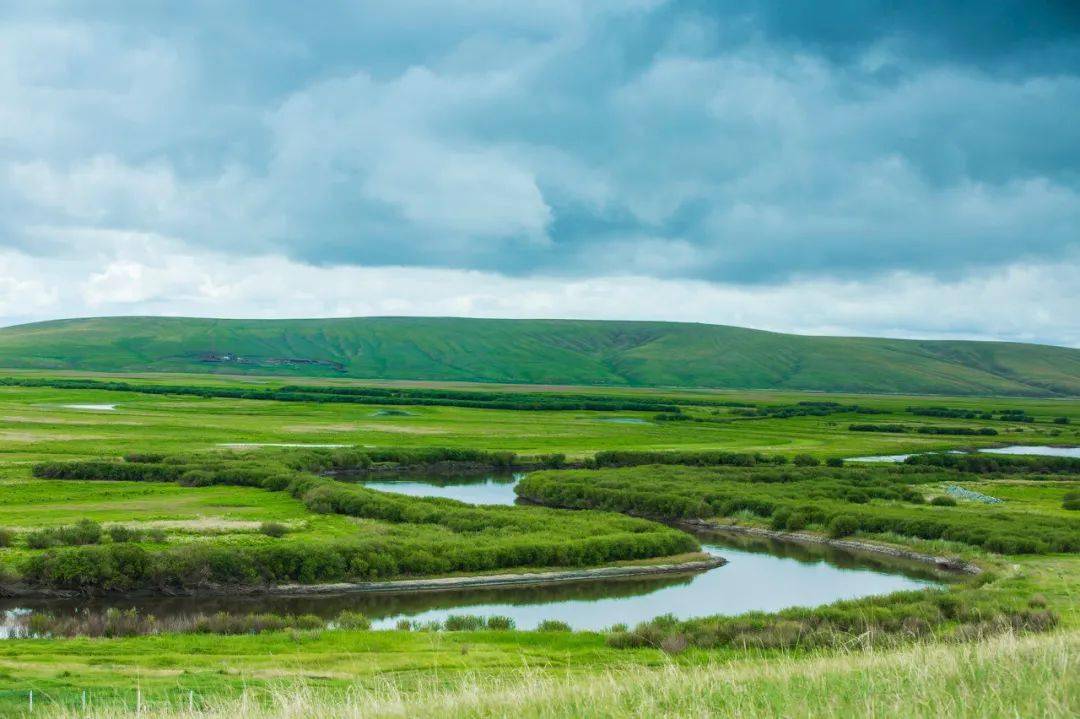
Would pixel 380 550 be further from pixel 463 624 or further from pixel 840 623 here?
pixel 840 623

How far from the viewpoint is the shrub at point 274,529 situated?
5219 cm

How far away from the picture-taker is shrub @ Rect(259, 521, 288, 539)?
171ft

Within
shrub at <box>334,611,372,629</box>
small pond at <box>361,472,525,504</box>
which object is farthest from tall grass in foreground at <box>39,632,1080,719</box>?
small pond at <box>361,472,525,504</box>

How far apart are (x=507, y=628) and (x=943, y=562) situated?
29.0 metres

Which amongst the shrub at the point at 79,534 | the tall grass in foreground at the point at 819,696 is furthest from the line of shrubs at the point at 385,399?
the tall grass in foreground at the point at 819,696

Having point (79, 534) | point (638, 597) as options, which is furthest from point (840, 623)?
point (79, 534)

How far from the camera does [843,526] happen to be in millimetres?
62000

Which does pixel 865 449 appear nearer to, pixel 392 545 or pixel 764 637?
pixel 392 545

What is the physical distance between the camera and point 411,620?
3931 cm

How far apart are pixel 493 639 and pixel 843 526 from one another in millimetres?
35429

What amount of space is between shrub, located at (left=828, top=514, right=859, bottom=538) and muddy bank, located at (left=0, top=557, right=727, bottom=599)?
12.2 m

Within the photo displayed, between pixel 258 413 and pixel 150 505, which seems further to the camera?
pixel 258 413

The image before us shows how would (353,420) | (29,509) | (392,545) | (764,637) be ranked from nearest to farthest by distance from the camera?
(764,637), (392,545), (29,509), (353,420)

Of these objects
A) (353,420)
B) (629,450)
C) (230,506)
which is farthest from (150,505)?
(353,420)
